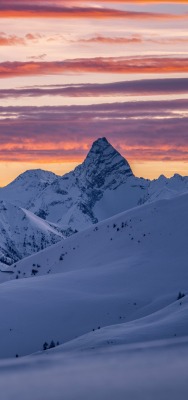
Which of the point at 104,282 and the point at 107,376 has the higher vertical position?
the point at 104,282

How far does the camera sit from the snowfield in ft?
58.8

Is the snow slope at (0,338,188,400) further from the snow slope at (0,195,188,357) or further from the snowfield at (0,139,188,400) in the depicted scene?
the snow slope at (0,195,188,357)

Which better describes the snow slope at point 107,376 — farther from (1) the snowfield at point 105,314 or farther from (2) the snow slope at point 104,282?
(2) the snow slope at point 104,282

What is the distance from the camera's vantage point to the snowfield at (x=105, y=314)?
1792 cm

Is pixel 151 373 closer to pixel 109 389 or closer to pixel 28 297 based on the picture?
pixel 109 389

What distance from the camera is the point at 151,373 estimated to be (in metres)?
18.4

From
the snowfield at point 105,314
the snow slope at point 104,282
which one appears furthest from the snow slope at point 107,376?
the snow slope at point 104,282

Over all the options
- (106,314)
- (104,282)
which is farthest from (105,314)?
(104,282)

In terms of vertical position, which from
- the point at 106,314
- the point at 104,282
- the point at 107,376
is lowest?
the point at 107,376

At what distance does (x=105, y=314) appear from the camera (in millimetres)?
39906

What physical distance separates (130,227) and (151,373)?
3701cm

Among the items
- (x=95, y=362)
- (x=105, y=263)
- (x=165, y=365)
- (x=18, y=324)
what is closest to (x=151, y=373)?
(x=165, y=365)

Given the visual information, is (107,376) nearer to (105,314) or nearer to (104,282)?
(105,314)

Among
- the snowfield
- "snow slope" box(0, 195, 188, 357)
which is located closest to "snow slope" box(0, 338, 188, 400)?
the snowfield
